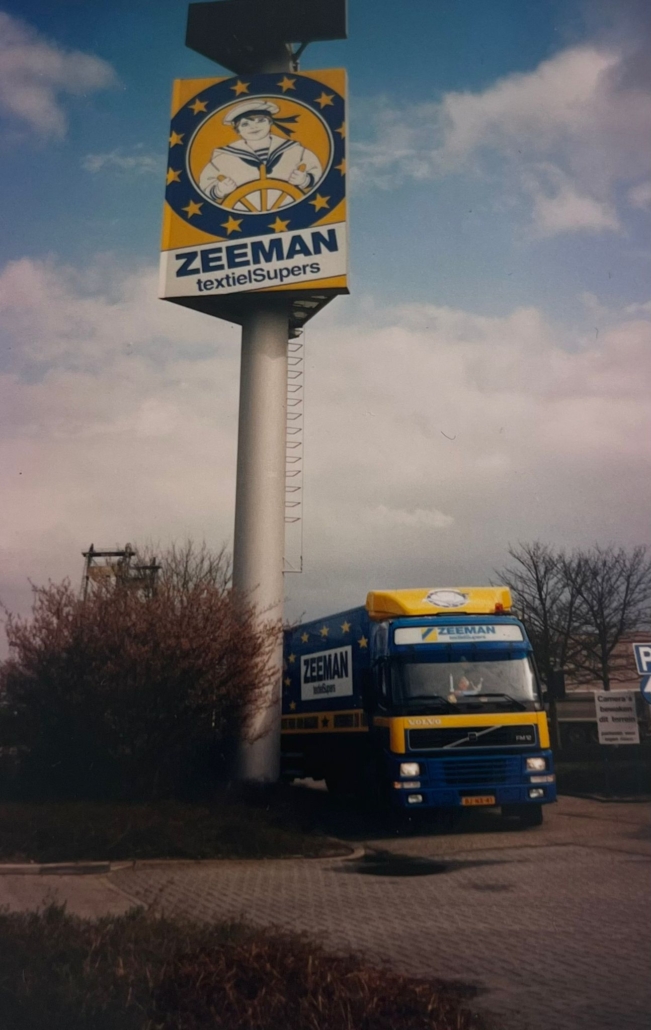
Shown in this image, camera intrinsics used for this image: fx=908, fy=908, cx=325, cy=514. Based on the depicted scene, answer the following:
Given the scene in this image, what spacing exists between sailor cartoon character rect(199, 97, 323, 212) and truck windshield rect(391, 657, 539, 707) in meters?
12.6

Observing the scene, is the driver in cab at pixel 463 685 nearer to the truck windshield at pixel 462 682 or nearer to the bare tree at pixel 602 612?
the truck windshield at pixel 462 682

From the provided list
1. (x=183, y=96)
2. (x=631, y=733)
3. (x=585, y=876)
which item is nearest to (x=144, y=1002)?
(x=585, y=876)

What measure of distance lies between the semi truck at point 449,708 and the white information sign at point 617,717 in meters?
3.35

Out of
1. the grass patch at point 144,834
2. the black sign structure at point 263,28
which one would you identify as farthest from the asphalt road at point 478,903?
the black sign structure at point 263,28

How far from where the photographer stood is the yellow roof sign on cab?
571 inches

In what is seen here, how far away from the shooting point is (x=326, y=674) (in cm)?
1736

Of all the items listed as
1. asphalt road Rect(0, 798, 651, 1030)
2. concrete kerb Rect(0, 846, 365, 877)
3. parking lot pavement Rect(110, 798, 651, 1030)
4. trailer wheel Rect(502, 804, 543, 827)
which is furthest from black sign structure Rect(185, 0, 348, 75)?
concrete kerb Rect(0, 846, 365, 877)

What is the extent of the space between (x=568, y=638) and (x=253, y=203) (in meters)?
18.1

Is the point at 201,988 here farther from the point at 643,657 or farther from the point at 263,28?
the point at 263,28

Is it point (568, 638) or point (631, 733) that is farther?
point (568, 638)

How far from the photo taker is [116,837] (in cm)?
1166

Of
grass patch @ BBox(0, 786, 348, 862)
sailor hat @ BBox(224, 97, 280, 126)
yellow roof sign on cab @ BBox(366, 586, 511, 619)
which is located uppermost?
sailor hat @ BBox(224, 97, 280, 126)

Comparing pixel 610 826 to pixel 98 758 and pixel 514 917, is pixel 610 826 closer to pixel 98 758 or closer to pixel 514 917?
pixel 514 917

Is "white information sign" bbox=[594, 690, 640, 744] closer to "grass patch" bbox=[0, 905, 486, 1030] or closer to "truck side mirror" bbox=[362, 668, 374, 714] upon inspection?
"truck side mirror" bbox=[362, 668, 374, 714]
